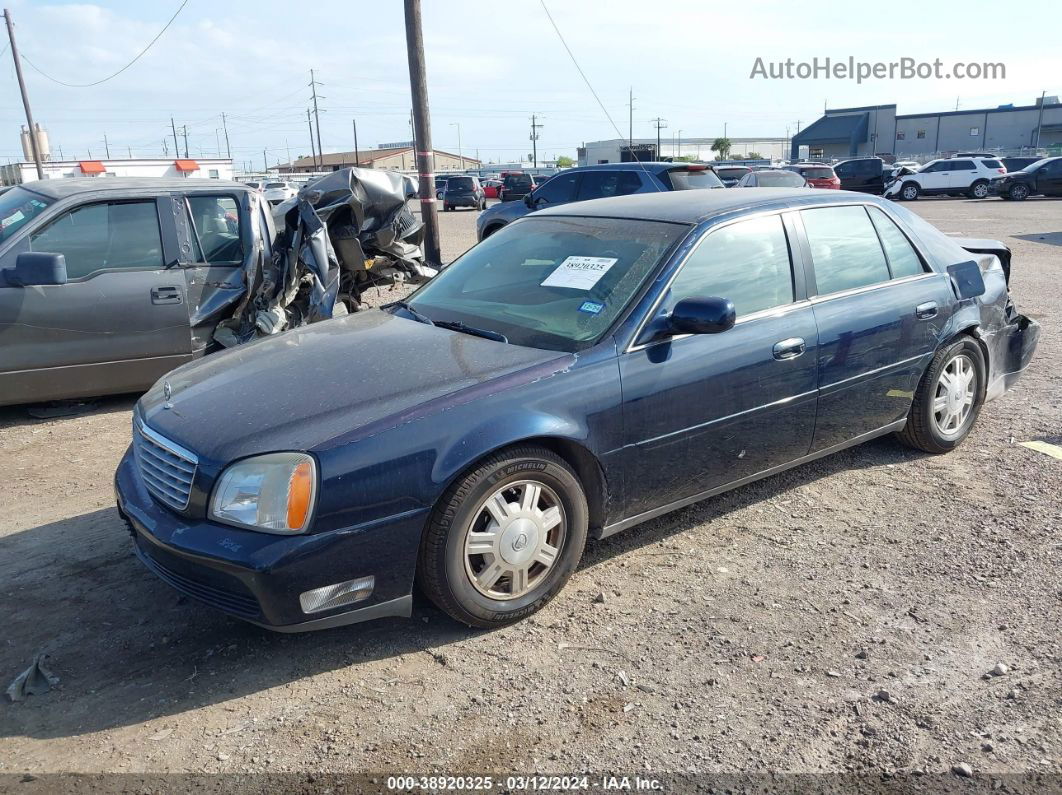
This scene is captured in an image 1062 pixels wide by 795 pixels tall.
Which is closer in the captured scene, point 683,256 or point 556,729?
point 556,729

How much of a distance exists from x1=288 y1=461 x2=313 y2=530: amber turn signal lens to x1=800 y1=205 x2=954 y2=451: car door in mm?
2542

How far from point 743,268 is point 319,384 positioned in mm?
2051

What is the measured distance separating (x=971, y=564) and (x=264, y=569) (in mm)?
3010

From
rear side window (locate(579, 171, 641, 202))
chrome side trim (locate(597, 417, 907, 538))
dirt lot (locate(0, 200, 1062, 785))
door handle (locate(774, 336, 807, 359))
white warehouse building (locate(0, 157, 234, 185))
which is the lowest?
dirt lot (locate(0, 200, 1062, 785))

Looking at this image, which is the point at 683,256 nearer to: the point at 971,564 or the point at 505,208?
the point at 971,564

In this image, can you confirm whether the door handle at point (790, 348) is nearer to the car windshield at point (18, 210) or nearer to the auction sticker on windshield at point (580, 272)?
the auction sticker on windshield at point (580, 272)

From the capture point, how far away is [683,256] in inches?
150

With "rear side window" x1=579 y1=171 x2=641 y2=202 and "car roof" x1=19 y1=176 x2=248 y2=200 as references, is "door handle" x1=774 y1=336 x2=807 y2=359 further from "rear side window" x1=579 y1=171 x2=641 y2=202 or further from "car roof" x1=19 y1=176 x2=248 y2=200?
"rear side window" x1=579 y1=171 x2=641 y2=202

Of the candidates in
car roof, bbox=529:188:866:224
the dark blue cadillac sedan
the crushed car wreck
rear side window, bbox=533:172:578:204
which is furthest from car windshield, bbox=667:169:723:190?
car roof, bbox=529:188:866:224

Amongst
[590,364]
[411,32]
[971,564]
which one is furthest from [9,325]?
[411,32]

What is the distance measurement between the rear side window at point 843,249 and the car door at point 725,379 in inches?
7.8

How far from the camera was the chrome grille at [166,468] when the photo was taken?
304 centimetres

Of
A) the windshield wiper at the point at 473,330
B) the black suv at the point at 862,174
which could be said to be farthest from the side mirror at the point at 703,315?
the black suv at the point at 862,174

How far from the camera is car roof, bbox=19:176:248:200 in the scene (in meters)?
6.12
